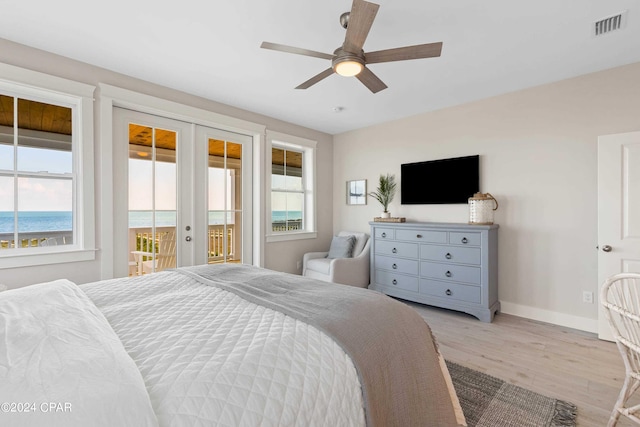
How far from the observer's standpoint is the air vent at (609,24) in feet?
6.75

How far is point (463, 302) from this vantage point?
334 centimetres

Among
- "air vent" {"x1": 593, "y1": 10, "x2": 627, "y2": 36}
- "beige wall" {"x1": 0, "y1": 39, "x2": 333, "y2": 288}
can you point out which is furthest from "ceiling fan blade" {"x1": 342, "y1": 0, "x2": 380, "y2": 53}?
"beige wall" {"x1": 0, "y1": 39, "x2": 333, "y2": 288}

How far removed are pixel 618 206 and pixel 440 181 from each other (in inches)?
66.9

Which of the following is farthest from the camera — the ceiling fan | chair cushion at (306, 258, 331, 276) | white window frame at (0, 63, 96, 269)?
chair cushion at (306, 258, 331, 276)

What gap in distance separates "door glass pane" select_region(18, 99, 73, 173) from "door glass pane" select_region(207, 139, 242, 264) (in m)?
1.39

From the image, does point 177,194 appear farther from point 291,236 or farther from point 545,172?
point 545,172

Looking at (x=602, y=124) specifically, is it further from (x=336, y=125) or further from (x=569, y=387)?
(x=336, y=125)

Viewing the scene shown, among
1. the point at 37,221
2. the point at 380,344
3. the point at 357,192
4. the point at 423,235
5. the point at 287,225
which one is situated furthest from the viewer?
the point at 357,192

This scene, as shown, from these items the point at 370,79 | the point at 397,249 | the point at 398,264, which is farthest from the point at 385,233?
the point at 370,79

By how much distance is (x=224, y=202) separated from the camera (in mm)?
3869

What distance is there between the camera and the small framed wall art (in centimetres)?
479

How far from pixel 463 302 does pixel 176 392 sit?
3312mm

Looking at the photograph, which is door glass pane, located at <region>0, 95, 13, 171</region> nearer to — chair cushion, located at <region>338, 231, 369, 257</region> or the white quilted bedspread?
the white quilted bedspread

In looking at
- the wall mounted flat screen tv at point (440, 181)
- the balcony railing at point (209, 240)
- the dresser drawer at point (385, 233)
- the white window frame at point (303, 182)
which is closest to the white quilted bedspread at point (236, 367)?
the balcony railing at point (209, 240)
